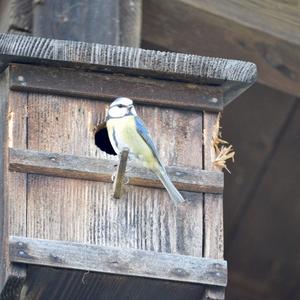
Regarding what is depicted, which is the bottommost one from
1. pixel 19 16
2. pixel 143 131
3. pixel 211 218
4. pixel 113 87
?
pixel 211 218

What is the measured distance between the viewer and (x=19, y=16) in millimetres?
6625

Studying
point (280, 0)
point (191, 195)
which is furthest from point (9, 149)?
point (280, 0)

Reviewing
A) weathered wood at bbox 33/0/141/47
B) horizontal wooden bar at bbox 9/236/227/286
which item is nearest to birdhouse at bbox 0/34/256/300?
horizontal wooden bar at bbox 9/236/227/286

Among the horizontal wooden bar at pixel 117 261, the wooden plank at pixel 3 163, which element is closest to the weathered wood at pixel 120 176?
the horizontal wooden bar at pixel 117 261

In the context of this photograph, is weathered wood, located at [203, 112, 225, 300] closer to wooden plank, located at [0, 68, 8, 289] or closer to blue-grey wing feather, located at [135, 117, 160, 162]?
blue-grey wing feather, located at [135, 117, 160, 162]

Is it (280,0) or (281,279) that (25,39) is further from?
(281,279)

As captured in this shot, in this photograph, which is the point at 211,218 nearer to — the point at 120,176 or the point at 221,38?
the point at 120,176

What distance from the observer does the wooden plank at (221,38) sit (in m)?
6.56

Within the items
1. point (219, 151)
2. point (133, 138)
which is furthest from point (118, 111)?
point (219, 151)

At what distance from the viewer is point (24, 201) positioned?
589cm

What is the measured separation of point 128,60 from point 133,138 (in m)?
0.25

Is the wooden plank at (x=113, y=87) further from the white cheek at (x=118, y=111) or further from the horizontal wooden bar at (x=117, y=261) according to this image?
the horizontal wooden bar at (x=117, y=261)

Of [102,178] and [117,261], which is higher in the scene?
[102,178]

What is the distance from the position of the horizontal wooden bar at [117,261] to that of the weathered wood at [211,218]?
0.15 feet
